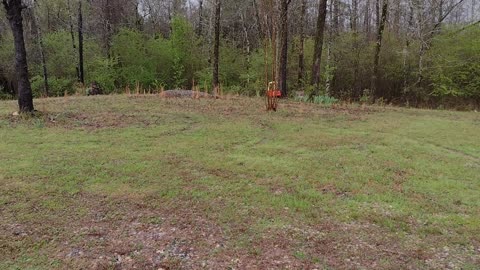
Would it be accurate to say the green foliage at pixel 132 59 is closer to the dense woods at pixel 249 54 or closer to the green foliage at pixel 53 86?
the dense woods at pixel 249 54

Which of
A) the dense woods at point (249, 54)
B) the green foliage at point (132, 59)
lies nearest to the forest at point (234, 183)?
the dense woods at point (249, 54)

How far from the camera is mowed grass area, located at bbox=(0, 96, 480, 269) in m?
2.70

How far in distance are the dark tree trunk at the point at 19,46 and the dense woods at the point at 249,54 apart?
7.73 m

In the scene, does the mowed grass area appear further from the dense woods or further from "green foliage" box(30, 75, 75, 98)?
"green foliage" box(30, 75, 75, 98)

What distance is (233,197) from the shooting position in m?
3.72

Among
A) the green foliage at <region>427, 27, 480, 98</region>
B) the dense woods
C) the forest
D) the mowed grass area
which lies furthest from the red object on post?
the green foliage at <region>427, 27, 480, 98</region>

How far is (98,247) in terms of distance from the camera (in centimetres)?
275

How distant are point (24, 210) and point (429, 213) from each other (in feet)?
12.1

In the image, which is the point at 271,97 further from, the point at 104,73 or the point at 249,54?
the point at 104,73

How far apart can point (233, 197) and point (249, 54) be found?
54.1 feet

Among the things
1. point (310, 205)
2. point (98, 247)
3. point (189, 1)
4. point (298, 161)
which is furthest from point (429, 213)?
point (189, 1)

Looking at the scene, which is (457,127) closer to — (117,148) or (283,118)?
(283,118)

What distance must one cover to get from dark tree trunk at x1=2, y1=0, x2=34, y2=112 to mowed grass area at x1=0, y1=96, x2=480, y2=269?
20.3 inches

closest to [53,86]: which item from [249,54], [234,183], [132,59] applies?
[132,59]
